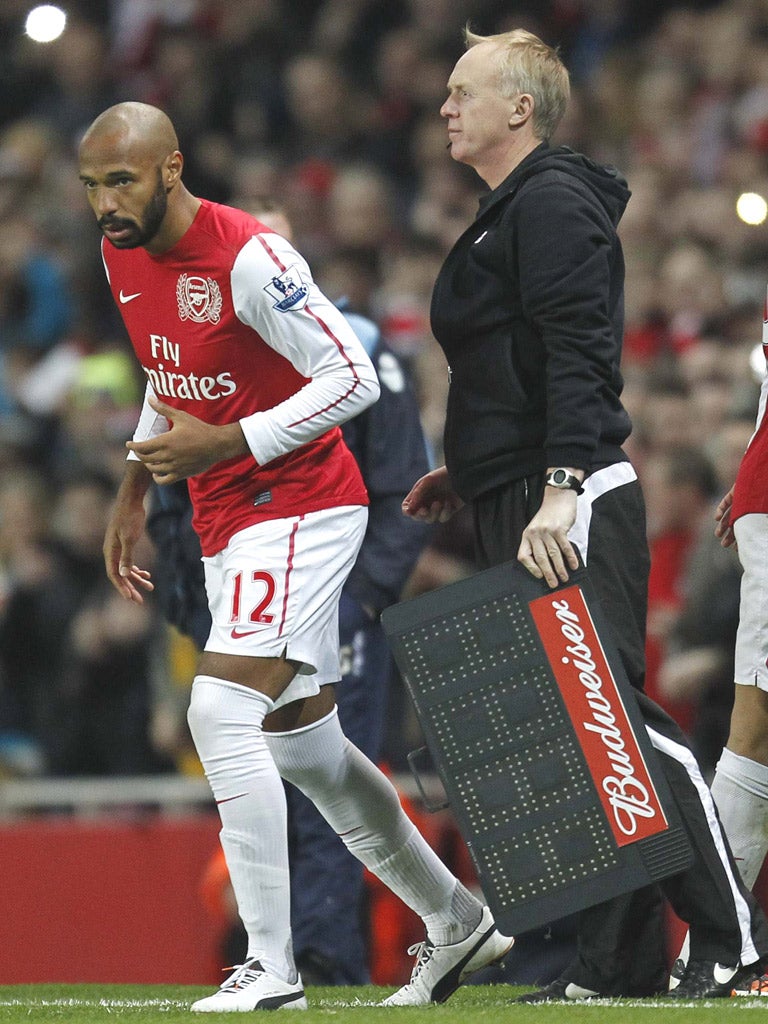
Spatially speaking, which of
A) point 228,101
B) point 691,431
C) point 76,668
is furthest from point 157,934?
point 228,101

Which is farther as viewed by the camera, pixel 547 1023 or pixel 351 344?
pixel 351 344

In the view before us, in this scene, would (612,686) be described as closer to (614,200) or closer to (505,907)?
(505,907)

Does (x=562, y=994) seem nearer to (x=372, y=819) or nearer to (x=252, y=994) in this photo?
(x=372, y=819)

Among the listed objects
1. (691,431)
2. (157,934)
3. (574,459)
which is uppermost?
(574,459)

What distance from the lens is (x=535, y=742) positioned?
4.03 metres

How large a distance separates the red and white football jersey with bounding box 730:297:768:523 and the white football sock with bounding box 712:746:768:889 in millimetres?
561

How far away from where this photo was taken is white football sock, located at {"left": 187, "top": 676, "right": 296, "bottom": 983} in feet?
13.5

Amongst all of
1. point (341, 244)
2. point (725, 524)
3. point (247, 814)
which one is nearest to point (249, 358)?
point (247, 814)

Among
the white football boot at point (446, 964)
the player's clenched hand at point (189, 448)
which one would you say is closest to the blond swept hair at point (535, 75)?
the player's clenched hand at point (189, 448)

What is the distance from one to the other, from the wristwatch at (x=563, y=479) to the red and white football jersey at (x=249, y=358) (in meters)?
0.51

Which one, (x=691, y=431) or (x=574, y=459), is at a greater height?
(x=574, y=459)

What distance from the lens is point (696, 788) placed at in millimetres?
4145

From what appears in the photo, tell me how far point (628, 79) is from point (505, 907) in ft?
21.1

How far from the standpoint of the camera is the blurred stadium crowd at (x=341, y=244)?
23.1 feet
